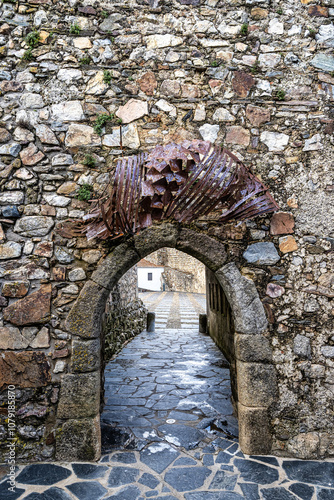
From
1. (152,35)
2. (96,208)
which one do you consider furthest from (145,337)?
(152,35)

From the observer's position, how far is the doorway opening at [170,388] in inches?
119

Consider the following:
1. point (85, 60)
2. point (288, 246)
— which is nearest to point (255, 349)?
point (288, 246)

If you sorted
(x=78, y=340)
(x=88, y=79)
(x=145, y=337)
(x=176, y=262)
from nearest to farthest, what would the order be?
(x=78, y=340) < (x=88, y=79) < (x=145, y=337) < (x=176, y=262)

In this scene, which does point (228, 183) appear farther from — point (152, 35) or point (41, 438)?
point (41, 438)

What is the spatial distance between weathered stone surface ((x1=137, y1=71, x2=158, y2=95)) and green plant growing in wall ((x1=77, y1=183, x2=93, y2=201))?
1026 millimetres

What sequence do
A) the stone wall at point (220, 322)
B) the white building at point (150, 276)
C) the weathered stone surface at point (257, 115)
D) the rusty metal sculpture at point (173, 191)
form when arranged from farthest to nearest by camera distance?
the white building at point (150, 276), the stone wall at point (220, 322), the weathered stone surface at point (257, 115), the rusty metal sculpture at point (173, 191)

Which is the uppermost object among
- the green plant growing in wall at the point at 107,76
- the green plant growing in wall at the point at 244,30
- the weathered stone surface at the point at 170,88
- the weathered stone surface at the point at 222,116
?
the green plant growing in wall at the point at 244,30

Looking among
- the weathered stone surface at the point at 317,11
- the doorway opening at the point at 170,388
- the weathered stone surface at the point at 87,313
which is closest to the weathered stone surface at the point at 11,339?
the weathered stone surface at the point at 87,313

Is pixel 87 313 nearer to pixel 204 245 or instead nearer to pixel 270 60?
pixel 204 245

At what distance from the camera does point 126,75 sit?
2932mm

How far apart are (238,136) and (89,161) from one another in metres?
1.35

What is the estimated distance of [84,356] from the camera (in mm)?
2654

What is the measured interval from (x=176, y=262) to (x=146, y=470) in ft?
66.4

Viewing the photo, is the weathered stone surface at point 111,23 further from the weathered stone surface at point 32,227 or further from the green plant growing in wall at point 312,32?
the weathered stone surface at point 32,227
